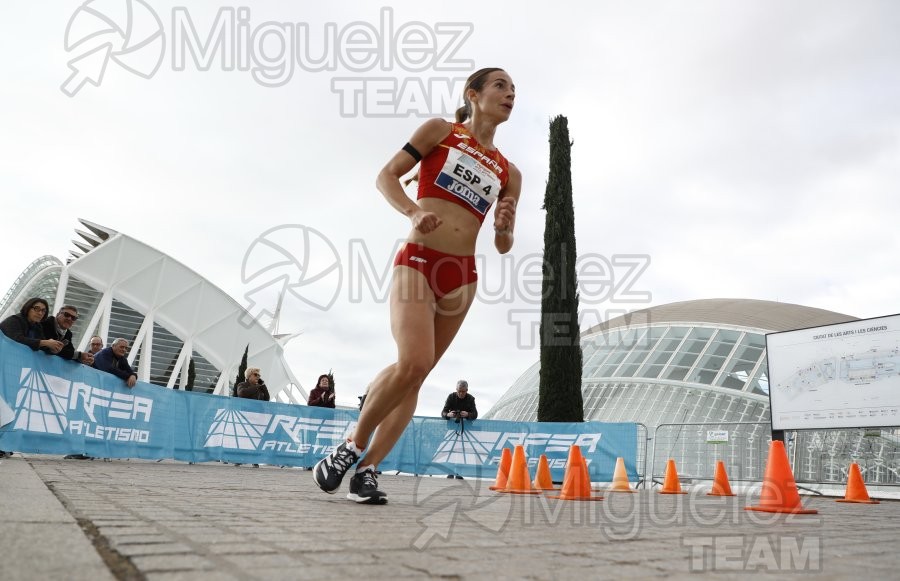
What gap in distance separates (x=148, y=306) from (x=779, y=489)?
39.6 metres

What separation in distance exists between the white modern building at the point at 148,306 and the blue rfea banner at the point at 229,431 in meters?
27.9

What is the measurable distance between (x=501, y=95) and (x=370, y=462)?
7.89 feet

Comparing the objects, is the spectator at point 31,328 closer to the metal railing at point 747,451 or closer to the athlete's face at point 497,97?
the athlete's face at point 497,97

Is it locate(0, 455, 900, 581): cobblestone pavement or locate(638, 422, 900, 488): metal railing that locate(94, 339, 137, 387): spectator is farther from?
locate(638, 422, 900, 488): metal railing

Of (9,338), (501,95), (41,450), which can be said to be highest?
(501,95)

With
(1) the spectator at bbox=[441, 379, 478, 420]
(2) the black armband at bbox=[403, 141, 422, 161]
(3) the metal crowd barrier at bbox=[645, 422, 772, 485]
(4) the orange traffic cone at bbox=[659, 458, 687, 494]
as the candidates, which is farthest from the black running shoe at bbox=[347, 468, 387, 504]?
(3) the metal crowd barrier at bbox=[645, 422, 772, 485]

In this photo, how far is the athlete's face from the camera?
13.7 ft

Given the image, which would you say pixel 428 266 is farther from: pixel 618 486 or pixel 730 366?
pixel 730 366

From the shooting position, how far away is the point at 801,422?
455 inches

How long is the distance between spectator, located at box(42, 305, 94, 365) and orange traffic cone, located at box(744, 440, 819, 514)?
25.3 feet

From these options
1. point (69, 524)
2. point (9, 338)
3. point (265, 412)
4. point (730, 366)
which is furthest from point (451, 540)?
point (730, 366)

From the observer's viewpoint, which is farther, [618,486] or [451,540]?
[618,486]

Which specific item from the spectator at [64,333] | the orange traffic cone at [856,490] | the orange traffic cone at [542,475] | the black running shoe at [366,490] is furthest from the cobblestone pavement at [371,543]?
the spectator at [64,333]

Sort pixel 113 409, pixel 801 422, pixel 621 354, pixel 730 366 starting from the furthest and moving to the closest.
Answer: pixel 621 354 → pixel 730 366 → pixel 801 422 → pixel 113 409
